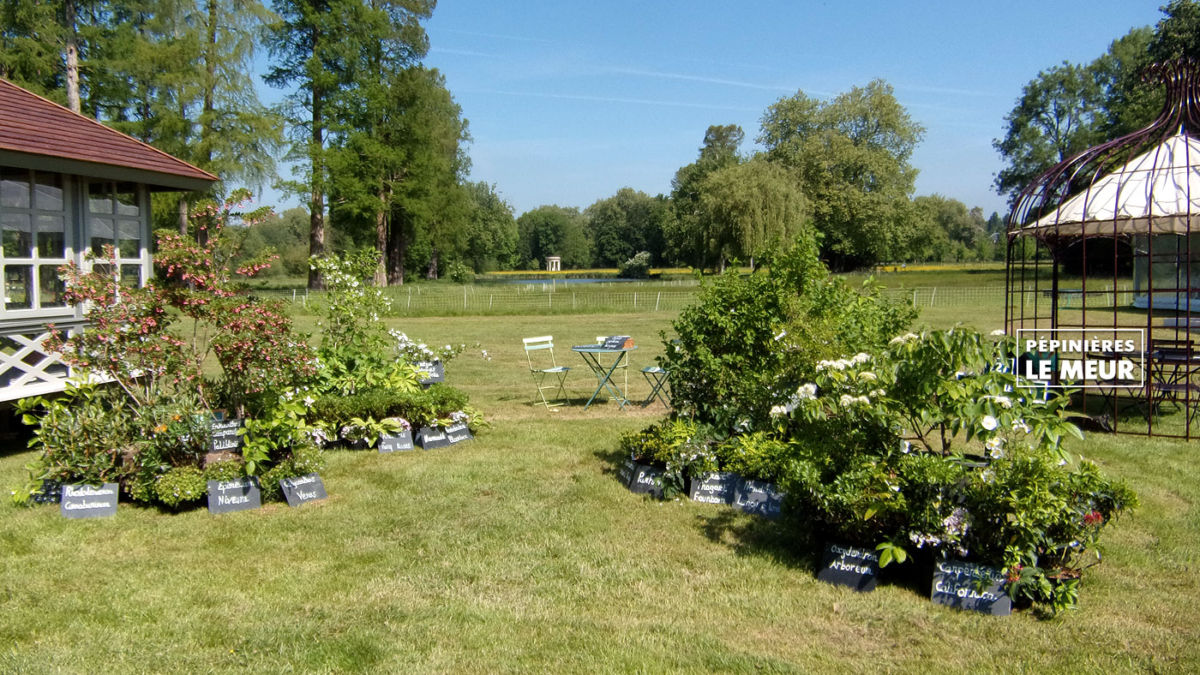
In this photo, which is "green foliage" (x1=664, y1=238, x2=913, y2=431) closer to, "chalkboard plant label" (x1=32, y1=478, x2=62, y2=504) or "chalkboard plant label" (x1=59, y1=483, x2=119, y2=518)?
"chalkboard plant label" (x1=59, y1=483, x2=119, y2=518)

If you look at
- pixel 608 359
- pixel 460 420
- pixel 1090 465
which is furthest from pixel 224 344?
pixel 608 359

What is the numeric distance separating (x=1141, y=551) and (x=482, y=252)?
80022 mm

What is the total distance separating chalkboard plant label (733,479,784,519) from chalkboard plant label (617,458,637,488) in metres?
0.97

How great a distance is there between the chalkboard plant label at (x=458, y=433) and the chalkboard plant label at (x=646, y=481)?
253 centimetres

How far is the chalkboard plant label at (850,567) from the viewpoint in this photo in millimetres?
4582

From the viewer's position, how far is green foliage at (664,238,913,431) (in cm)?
625

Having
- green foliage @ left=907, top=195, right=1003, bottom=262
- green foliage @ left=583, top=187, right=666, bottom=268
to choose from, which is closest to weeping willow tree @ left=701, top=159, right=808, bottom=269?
green foliage @ left=907, top=195, right=1003, bottom=262

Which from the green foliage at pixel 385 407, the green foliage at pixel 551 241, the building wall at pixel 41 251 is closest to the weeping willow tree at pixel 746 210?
the green foliage at pixel 385 407

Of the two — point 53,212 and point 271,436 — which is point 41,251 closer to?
point 53,212

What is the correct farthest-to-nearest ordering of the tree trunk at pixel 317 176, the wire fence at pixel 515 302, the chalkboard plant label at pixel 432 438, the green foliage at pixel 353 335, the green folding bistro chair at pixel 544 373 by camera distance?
the tree trunk at pixel 317 176, the wire fence at pixel 515 302, the green folding bistro chair at pixel 544 373, the green foliage at pixel 353 335, the chalkboard plant label at pixel 432 438

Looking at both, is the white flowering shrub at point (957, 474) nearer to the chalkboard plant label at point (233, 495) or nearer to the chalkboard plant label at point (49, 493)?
the chalkboard plant label at point (233, 495)

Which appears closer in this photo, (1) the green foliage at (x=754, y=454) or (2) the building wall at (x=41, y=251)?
(1) the green foliage at (x=754, y=454)

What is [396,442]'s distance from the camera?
320 inches

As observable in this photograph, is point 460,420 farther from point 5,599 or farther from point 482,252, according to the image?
point 482,252
